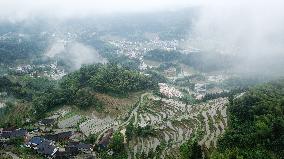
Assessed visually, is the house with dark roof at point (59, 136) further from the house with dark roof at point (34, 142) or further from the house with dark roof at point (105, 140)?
the house with dark roof at point (105, 140)

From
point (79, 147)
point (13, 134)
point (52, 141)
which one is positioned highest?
point (13, 134)

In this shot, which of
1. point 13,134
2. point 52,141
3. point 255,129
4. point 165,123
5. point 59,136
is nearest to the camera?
point 255,129

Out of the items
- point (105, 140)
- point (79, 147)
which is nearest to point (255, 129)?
point (105, 140)

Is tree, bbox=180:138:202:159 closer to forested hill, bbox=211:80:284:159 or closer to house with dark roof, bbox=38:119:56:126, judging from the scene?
forested hill, bbox=211:80:284:159

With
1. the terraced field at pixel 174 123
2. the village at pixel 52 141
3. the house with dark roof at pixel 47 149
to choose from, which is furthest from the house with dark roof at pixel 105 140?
the house with dark roof at pixel 47 149

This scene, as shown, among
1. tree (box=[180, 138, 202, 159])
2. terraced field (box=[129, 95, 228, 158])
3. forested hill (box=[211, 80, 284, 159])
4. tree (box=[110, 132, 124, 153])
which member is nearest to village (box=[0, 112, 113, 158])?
tree (box=[110, 132, 124, 153])

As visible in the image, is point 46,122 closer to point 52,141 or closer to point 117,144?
point 52,141
